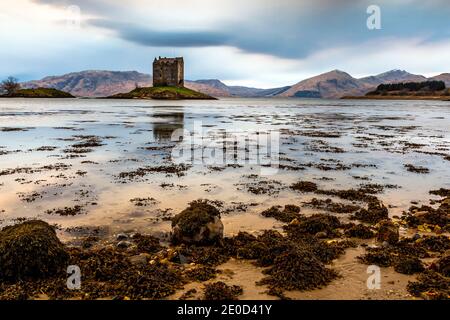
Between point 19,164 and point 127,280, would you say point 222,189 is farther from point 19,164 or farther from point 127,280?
point 19,164

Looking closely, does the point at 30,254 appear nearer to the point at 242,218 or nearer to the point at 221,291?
the point at 221,291

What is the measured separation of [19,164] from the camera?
22969 mm

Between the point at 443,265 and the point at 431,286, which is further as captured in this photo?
the point at 443,265

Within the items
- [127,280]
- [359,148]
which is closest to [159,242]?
[127,280]

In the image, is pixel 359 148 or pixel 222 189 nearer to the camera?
pixel 222 189

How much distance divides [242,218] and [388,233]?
489 cm

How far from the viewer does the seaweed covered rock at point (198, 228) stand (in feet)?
36.6

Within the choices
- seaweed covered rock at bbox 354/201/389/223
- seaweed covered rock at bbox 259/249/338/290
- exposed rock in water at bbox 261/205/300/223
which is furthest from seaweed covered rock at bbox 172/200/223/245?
seaweed covered rock at bbox 354/201/389/223

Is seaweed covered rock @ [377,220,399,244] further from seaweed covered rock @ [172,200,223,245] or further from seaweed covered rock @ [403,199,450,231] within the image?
seaweed covered rock @ [172,200,223,245]

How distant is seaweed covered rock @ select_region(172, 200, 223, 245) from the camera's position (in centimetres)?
1116

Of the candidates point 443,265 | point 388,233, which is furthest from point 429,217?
point 443,265

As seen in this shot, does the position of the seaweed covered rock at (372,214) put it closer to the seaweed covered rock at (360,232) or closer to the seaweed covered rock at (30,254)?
the seaweed covered rock at (360,232)

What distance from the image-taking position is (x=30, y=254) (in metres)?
9.02

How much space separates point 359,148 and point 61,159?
23461mm
